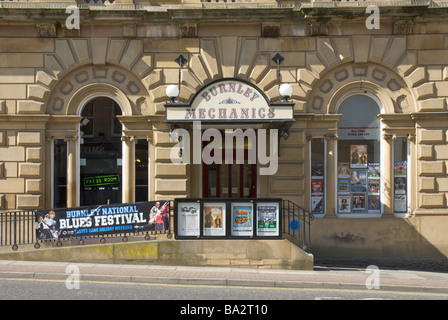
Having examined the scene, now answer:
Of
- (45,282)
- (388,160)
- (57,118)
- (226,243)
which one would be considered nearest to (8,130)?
(57,118)

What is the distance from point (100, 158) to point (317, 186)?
677cm

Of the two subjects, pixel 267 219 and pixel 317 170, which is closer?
pixel 267 219

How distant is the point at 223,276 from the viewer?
11.3m

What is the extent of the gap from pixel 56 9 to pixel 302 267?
10.1 meters

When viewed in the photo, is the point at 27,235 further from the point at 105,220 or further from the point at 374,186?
the point at 374,186

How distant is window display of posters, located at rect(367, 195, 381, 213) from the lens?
588 inches

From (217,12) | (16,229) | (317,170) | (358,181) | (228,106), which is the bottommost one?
(16,229)

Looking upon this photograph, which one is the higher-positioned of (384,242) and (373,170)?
(373,170)

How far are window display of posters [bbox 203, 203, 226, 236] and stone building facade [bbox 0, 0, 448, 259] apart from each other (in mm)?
2039

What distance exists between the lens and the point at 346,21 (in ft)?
47.8

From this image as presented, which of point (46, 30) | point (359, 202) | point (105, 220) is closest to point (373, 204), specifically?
point (359, 202)

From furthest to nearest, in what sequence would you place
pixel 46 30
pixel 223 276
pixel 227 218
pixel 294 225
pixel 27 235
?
1. pixel 46 30
2. pixel 294 225
3. pixel 27 235
4. pixel 227 218
5. pixel 223 276

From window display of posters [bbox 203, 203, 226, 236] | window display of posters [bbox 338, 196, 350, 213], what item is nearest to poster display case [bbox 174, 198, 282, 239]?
window display of posters [bbox 203, 203, 226, 236]

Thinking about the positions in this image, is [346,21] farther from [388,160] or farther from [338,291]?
[338,291]
